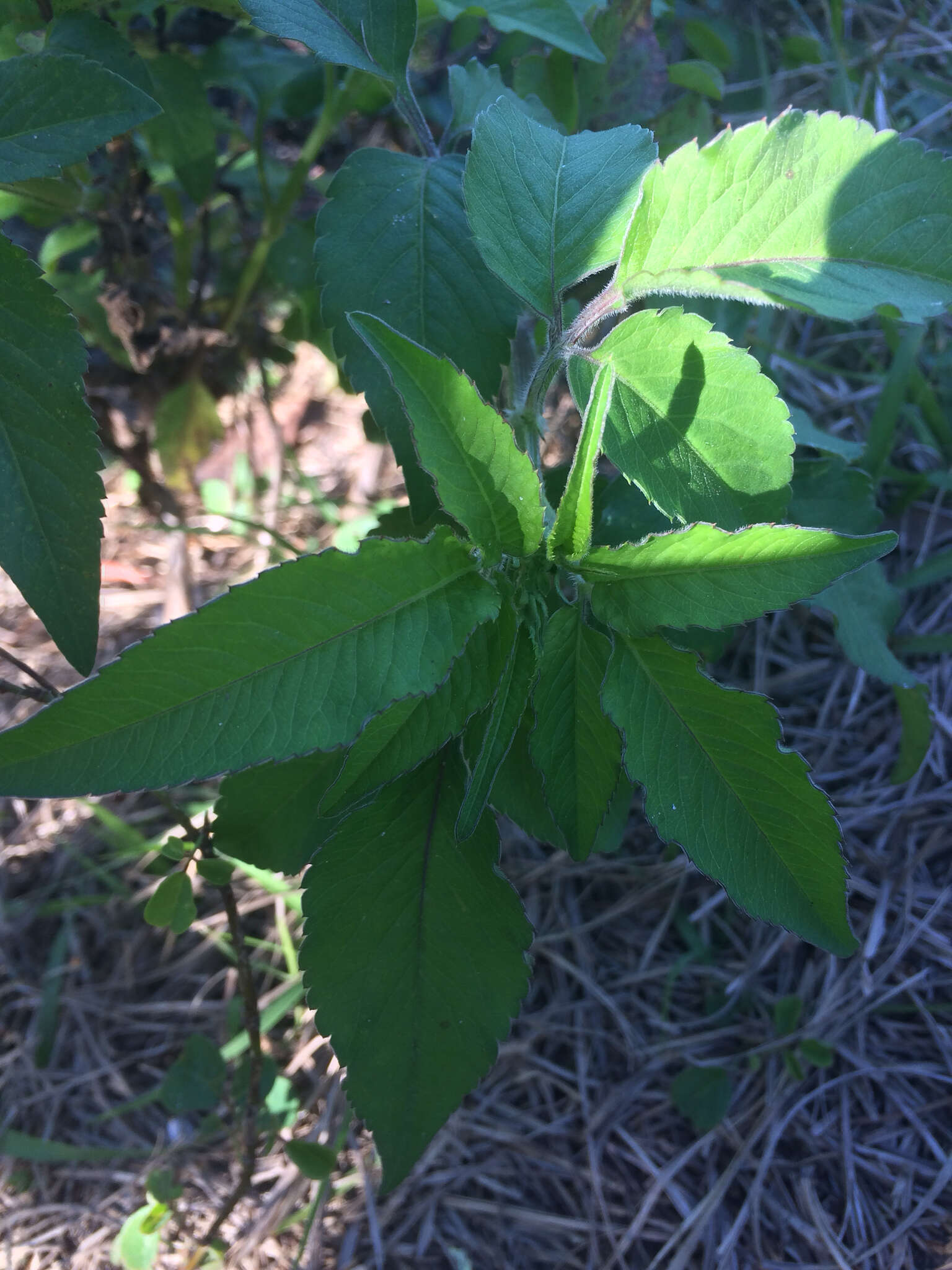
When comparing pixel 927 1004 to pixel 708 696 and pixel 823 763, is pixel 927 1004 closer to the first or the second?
pixel 823 763

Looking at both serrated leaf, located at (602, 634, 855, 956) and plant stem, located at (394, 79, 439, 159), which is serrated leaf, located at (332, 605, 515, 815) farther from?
plant stem, located at (394, 79, 439, 159)

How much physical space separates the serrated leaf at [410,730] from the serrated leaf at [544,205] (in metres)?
0.43

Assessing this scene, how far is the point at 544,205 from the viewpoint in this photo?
3.48 feet

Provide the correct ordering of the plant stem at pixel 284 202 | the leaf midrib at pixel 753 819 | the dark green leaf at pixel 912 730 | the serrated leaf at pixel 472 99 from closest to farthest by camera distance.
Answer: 1. the leaf midrib at pixel 753 819
2. the serrated leaf at pixel 472 99
3. the dark green leaf at pixel 912 730
4. the plant stem at pixel 284 202

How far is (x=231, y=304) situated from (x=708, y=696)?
4.88ft

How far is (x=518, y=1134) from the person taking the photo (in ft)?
4.94

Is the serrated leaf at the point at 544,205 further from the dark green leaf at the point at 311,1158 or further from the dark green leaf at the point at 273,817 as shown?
the dark green leaf at the point at 311,1158

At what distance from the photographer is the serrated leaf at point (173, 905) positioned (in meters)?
1.17

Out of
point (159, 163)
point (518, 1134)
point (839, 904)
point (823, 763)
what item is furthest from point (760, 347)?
point (518, 1134)

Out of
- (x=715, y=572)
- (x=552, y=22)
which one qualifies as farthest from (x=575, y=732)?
(x=552, y=22)

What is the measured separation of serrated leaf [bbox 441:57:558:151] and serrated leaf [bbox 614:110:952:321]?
15.5 inches

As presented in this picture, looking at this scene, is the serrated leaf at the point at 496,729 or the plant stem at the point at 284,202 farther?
the plant stem at the point at 284,202

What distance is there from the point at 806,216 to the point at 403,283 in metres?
0.47

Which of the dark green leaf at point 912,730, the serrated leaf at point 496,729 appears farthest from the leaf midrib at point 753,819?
the dark green leaf at point 912,730
